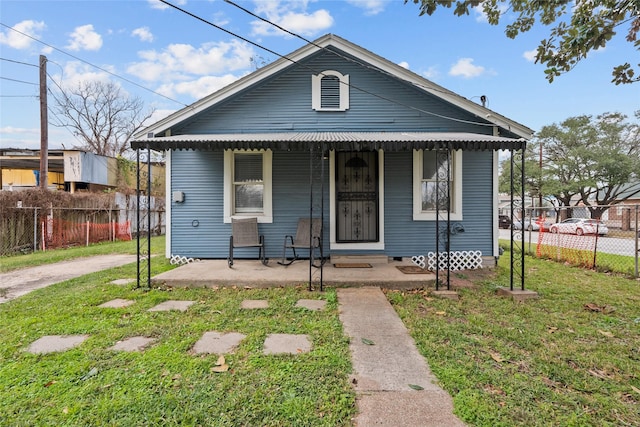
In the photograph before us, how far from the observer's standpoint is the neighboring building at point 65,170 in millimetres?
14602

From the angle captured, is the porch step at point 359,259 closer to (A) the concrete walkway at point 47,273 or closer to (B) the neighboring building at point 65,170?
(A) the concrete walkway at point 47,273

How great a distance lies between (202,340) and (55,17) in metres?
12.8

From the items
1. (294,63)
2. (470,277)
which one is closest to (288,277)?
(470,277)

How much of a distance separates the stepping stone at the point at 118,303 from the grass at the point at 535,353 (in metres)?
3.75

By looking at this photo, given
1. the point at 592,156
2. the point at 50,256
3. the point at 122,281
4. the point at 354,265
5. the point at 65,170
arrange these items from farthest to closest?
1. the point at 592,156
2. the point at 65,170
3. the point at 50,256
4. the point at 354,265
5. the point at 122,281

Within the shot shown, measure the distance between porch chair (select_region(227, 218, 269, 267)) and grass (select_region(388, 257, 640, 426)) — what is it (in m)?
3.00

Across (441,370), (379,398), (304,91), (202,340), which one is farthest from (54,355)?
(304,91)

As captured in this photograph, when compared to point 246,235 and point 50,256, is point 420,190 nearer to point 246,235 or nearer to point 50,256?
point 246,235

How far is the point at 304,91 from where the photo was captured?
701 cm

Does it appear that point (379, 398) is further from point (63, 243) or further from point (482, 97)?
point (63, 243)

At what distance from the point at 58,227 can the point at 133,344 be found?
1069cm

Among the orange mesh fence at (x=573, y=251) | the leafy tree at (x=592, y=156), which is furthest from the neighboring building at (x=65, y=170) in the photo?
the leafy tree at (x=592, y=156)

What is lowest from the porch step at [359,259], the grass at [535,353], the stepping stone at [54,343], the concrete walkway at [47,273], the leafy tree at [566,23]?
the concrete walkway at [47,273]

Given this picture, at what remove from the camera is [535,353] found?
9.77 feet
